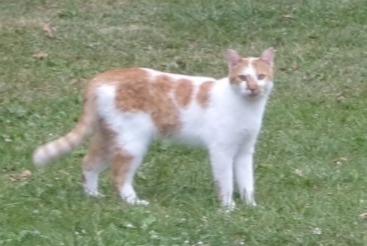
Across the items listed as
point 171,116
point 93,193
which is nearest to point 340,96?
point 171,116

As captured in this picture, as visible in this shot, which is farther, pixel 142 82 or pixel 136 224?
pixel 142 82

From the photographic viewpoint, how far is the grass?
6.44 m

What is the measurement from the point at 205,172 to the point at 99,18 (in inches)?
220

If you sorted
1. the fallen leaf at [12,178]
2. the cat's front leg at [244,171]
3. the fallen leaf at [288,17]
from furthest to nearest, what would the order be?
1. the fallen leaf at [288,17]
2. the fallen leaf at [12,178]
3. the cat's front leg at [244,171]

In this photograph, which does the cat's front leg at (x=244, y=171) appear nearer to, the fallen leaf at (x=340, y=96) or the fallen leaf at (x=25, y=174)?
the fallen leaf at (x=25, y=174)

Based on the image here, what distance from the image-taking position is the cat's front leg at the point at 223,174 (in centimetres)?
724

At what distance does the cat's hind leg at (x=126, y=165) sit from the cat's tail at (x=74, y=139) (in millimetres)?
250

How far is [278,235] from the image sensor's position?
6.27 m

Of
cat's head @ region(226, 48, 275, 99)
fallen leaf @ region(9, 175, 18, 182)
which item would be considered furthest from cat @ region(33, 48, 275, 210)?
fallen leaf @ region(9, 175, 18, 182)

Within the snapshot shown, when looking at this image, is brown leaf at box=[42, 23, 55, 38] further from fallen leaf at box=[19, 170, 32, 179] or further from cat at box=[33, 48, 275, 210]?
cat at box=[33, 48, 275, 210]

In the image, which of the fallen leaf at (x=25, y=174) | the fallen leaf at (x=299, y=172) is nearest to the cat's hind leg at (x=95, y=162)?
the fallen leaf at (x=25, y=174)

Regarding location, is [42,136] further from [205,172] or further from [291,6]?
[291,6]

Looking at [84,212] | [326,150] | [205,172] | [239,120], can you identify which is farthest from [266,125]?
[84,212]

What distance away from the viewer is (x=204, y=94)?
732 cm
